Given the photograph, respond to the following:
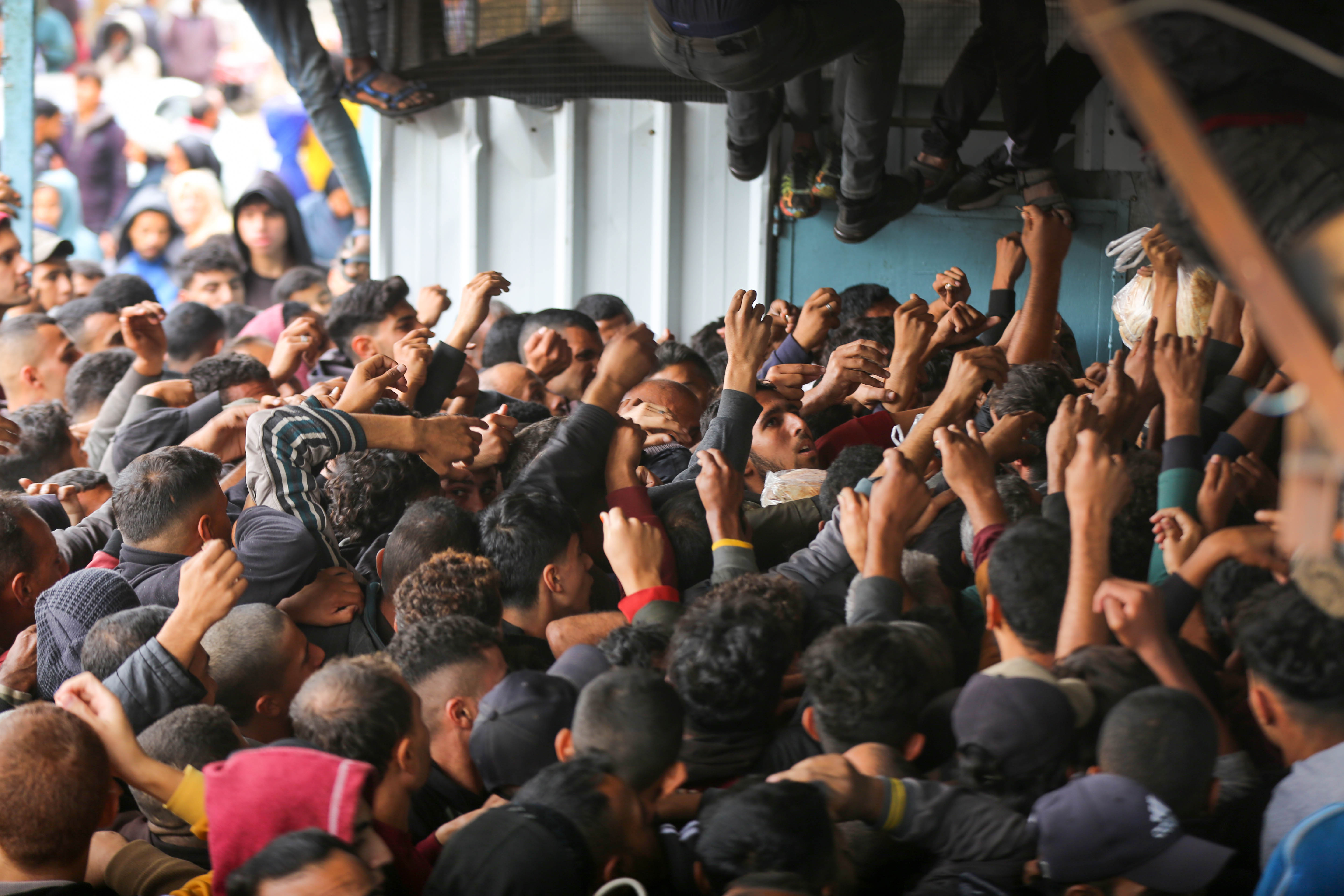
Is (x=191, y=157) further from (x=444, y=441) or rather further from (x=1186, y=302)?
(x=1186, y=302)

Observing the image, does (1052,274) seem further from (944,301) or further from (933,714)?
(933,714)

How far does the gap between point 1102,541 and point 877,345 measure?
5.71 feet

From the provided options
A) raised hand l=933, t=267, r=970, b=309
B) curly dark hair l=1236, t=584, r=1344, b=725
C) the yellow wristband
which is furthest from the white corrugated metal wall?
the yellow wristband

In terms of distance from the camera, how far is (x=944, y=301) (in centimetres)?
387

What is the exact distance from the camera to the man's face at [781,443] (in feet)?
11.2

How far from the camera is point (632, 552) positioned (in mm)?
2439

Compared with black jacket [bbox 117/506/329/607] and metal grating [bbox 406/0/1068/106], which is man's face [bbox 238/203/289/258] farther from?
black jacket [bbox 117/506/329/607]

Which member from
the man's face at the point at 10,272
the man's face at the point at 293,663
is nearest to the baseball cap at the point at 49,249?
the man's face at the point at 10,272

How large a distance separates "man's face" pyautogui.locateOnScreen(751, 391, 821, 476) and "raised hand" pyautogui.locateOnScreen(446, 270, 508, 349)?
0.97 meters

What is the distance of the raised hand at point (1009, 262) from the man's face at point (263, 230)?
23.7 ft

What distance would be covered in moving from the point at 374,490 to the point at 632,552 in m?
0.78

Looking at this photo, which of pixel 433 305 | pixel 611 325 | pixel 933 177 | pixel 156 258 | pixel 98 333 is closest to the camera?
pixel 433 305

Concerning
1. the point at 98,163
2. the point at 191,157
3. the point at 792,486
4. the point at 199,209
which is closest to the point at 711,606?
the point at 792,486

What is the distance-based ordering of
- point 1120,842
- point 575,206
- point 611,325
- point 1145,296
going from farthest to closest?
1. point 575,206
2. point 611,325
3. point 1145,296
4. point 1120,842
